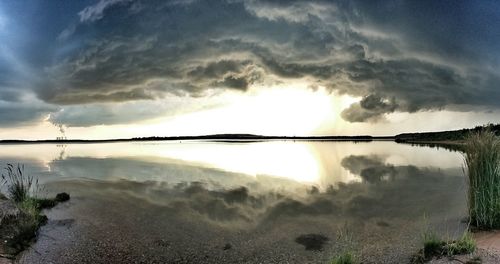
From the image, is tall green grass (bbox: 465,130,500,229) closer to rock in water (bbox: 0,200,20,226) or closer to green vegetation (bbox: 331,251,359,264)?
green vegetation (bbox: 331,251,359,264)

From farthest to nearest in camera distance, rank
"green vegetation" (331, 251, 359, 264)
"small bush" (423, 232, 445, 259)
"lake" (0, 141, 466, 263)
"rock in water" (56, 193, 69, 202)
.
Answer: "rock in water" (56, 193, 69, 202) < "lake" (0, 141, 466, 263) < "small bush" (423, 232, 445, 259) < "green vegetation" (331, 251, 359, 264)

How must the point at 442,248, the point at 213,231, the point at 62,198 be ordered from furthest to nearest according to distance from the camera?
1. the point at 62,198
2. the point at 213,231
3. the point at 442,248

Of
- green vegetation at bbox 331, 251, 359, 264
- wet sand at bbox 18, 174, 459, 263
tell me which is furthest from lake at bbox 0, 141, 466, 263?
green vegetation at bbox 331, 251, 359, 264

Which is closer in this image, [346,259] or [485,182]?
[346,259]

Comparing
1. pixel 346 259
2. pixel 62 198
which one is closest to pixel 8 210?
pixel 62 198

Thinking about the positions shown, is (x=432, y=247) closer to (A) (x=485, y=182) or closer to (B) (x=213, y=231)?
(A) (x=485, y=182)

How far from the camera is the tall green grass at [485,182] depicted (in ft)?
43.9

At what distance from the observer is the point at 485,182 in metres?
13.6

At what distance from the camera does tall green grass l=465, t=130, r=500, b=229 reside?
1339 cm

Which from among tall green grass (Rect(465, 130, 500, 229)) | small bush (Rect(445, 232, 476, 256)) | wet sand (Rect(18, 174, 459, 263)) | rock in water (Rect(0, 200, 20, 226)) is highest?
tall green grass (Rect(465, 130, 500, 229))

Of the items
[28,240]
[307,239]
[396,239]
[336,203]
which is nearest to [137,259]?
[28,240]

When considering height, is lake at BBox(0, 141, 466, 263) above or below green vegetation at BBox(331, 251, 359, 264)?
below

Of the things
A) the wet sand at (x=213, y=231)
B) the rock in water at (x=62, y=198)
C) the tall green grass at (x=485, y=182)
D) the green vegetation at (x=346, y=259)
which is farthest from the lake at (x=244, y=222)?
the green vegetation at (x=346, y=259)

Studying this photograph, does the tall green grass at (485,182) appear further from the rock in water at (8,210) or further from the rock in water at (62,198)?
the rock in water at (62,198)
